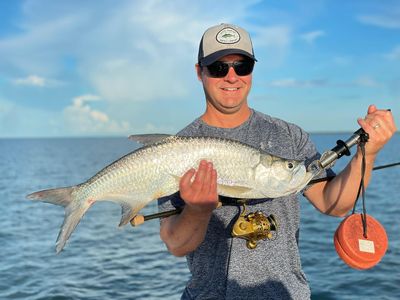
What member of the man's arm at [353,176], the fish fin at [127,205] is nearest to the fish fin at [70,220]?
the fish fin at [127,205]

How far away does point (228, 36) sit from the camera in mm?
4395

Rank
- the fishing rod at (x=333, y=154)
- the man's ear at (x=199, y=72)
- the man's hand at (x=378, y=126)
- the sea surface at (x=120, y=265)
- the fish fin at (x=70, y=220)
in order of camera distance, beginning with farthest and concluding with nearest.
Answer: the sea surface at (x=120, y=265)
the man's ear at (x=199, y=72)
the fish fin at (x=70, y=220)
the fishing rod at (x=333, y=154)
the man's hand at (x=378, y=126)

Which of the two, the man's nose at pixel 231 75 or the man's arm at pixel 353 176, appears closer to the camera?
the man's arm at pixel 353 176

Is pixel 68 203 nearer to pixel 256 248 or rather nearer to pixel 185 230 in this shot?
pixel 185 230

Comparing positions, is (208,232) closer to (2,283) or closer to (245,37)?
(245,37)

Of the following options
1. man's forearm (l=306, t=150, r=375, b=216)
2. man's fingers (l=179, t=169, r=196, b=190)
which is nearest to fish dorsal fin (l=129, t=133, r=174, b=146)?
man's fingers (l=179, t=169, r=196, b=190)

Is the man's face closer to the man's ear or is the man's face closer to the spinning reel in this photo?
the man's ear

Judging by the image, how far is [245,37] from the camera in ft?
14.6

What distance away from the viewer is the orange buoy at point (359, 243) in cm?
380

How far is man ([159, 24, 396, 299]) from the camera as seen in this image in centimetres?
378

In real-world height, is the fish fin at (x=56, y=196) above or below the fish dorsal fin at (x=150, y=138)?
below

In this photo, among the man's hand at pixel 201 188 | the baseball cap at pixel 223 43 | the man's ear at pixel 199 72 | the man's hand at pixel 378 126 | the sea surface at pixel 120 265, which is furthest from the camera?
the sea surface at pixel 120 265

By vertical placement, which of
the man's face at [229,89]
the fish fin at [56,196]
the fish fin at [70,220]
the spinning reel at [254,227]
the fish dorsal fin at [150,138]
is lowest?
Answer: the spinning reel at [254,227]

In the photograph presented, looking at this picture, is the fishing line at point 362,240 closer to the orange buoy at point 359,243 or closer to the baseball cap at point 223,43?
the orange buoy at point 359,243
